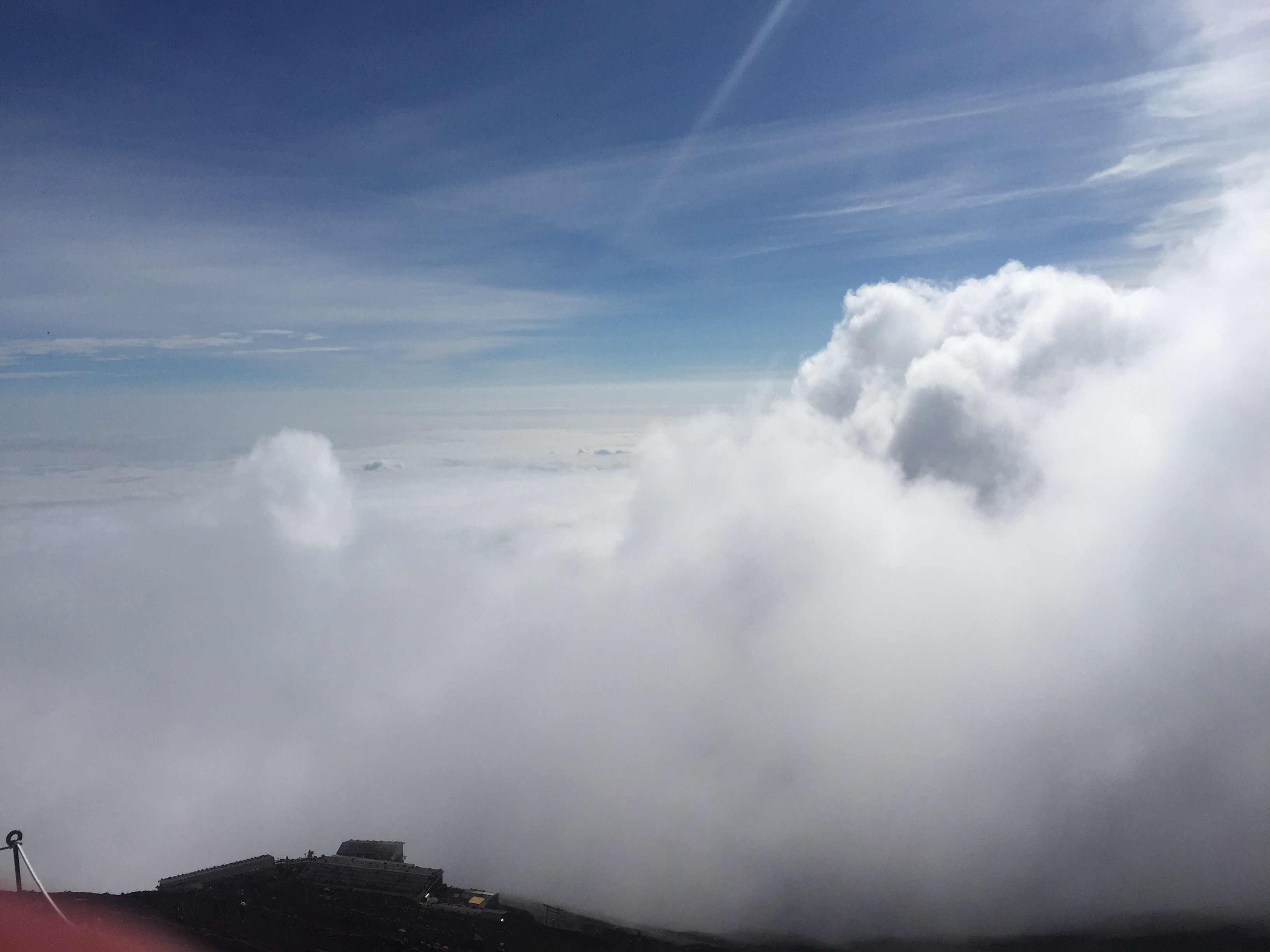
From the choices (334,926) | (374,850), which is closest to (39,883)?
(334,926)

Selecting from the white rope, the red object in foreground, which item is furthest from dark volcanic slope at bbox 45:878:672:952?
the red object in foreground

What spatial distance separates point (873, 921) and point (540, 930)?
41.8 meters

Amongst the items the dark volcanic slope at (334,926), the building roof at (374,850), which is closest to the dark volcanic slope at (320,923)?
the dark volcanic slope at (334,926)

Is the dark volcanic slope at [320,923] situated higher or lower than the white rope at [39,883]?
lower

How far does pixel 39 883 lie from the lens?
19.5 metres

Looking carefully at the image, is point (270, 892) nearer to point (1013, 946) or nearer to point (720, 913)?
point (720, 913)

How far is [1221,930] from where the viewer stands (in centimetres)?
7706

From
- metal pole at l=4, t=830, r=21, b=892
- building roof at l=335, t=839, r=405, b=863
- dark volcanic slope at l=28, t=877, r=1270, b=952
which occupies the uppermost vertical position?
metal pole at l=4, t=830, r=21, b=892

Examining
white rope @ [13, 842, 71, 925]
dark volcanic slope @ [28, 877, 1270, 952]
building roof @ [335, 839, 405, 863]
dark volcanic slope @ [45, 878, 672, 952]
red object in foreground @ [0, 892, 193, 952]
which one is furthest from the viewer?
building roof @ [335, 839, 405, 863]

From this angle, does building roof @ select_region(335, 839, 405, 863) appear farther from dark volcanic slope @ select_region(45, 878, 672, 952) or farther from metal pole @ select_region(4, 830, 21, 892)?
metal pole @ select_region(4, 830, 21, 892)

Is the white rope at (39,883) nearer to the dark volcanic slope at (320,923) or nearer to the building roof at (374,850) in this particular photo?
the dark volcanic slope at (320,923)

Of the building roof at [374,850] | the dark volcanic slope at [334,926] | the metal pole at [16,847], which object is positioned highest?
the metal pole at [16,847]

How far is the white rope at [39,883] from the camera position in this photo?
16.1 m

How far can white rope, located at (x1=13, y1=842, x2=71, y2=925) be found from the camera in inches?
634
